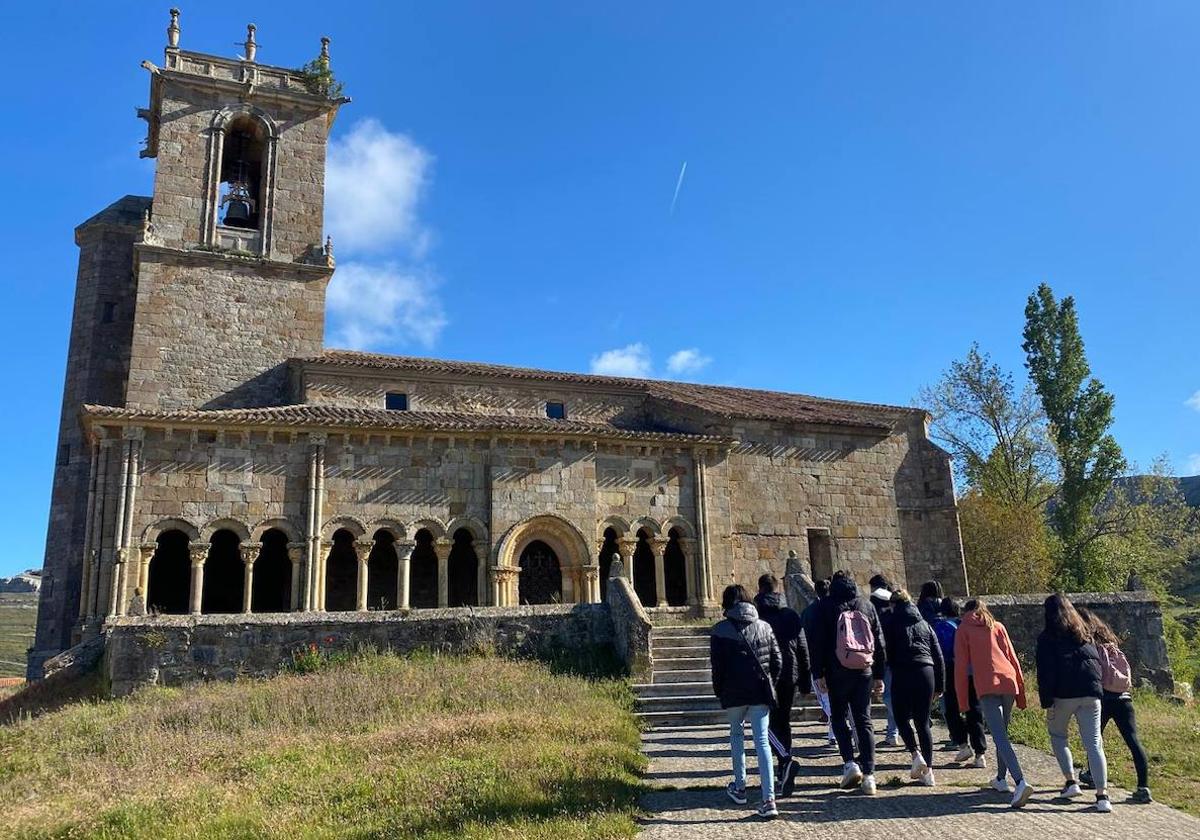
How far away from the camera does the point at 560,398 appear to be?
2377 cm

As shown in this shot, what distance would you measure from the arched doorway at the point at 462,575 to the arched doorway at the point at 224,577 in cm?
483

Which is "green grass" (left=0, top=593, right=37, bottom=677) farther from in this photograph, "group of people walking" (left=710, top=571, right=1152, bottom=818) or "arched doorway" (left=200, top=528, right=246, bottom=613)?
"group of people walking" (left=710, top=571, right=1152, bottom=818)

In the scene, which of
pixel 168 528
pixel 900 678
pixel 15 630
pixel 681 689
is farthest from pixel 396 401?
pixel 15 630

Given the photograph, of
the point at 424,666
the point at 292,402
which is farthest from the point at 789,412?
the point at 424,666

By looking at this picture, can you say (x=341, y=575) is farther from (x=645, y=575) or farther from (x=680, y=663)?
(x=680, y=663)

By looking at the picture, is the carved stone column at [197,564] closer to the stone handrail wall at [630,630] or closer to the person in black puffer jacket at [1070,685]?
the stone handrail wall at [630,630]

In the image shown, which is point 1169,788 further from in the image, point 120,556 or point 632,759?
point 120,556

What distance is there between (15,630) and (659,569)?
49.9m

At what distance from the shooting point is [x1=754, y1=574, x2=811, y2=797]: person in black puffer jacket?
23.1 feet

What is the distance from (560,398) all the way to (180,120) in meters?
13.2

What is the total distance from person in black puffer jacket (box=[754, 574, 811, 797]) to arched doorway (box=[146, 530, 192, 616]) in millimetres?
15553

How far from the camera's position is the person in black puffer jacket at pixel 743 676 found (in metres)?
6.66

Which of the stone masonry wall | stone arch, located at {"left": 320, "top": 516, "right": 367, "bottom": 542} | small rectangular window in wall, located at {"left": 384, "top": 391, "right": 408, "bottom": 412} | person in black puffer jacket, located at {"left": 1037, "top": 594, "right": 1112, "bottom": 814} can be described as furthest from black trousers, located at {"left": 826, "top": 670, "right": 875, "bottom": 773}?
the stone masonry wall

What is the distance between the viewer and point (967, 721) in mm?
8062
